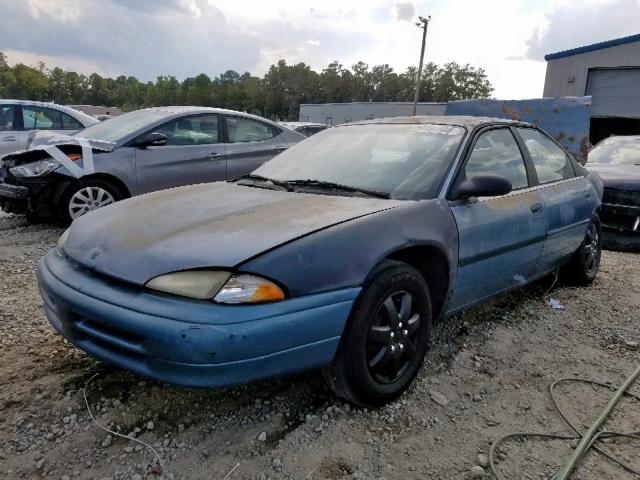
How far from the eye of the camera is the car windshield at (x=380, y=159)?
2730mm

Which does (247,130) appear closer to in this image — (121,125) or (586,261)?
(121,125)

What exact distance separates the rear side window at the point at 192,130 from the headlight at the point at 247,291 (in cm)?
430

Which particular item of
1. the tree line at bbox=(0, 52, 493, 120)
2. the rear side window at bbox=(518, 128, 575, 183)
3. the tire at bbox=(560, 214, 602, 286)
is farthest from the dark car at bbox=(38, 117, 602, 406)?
the tree line at bbox=(0, 52, 493, 120)

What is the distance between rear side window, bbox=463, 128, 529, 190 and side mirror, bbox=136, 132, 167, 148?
3.60 meters

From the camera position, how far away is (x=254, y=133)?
21.0ft

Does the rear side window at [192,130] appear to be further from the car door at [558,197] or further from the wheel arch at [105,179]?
the car door at [558,197]

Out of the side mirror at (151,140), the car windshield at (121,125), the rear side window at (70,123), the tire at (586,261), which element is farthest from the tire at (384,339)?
the rear side window at (70,123)

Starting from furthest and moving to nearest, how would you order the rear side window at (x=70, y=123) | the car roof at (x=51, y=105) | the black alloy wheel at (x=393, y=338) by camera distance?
the rear side window at (x=70, y=123), the car roof at (x=51, y=105), the black alloy wheel at (x=393, y=338)

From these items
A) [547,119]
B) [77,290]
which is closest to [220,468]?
[77,290]

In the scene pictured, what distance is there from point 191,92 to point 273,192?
103689mm

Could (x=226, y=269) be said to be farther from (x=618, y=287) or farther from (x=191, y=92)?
(x=191, y=92)

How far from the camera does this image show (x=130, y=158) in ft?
17.7

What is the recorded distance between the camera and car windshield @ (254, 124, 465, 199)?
2730mm

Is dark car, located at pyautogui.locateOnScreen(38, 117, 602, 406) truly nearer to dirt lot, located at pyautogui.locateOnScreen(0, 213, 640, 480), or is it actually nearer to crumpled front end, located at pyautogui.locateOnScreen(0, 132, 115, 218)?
dirt lot, located at pyautogui.locateOnScreen(0, 213, 640, 480)
